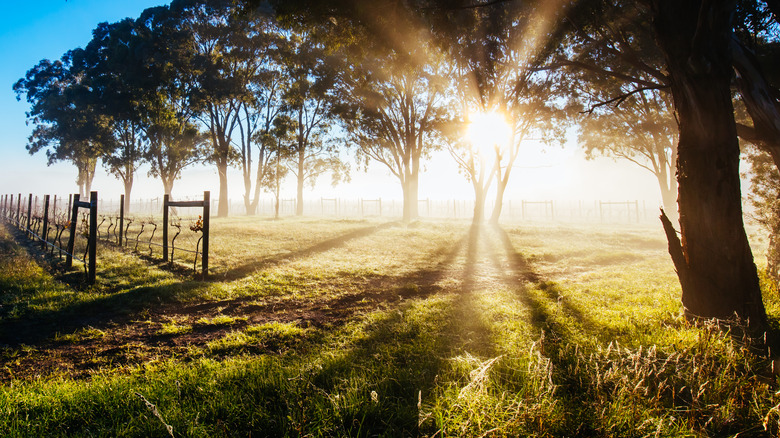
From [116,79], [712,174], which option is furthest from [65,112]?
[712,174]

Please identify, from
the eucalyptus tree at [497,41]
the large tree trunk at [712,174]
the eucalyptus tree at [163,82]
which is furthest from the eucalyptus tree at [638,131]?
the eucalyptus tree at [163,82]

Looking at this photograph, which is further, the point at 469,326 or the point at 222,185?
the point at 222,185

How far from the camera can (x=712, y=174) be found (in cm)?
377

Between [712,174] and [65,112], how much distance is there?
1752 inches

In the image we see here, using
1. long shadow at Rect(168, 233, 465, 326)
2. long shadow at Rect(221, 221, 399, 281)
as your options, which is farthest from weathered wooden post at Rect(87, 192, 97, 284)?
long shadow at Rect(168, 233, 465, 326)

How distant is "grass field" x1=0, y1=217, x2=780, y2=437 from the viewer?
2156 mm

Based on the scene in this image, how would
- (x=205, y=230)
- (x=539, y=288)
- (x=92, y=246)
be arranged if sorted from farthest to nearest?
(x=205, y=230), (x=539, y=288), (x=92, y=246)

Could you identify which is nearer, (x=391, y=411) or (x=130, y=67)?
(x=391, y=411)

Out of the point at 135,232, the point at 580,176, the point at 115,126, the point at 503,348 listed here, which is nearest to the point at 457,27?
the point at 503,348

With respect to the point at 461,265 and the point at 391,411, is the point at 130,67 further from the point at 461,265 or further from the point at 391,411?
the point at 391,411

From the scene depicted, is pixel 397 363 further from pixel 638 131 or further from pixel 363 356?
pixel 638 131

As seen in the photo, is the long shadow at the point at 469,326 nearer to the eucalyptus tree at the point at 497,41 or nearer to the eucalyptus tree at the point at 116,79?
the eucalyptus tree at the point at 497,41

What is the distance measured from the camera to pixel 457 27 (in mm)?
9695

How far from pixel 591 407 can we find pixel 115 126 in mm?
40733
